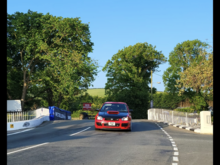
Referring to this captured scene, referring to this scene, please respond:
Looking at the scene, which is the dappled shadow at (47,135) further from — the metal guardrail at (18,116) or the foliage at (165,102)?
the foliage at (165,102)

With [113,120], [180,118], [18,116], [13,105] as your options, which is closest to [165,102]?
[13,105]

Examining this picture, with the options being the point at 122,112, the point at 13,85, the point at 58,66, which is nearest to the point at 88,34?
the point at 58,66

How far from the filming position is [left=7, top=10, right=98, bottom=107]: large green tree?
1379 inches

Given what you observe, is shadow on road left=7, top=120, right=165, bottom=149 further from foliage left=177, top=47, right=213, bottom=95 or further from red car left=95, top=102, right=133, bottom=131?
foliage left=177, top=47, right=213, bottom=95

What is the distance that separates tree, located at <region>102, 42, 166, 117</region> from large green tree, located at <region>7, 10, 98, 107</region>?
78.5 ft

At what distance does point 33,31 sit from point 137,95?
3034 cm

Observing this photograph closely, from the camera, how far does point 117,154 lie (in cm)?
921

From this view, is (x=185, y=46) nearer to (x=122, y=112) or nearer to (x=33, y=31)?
(x=33, y=31)

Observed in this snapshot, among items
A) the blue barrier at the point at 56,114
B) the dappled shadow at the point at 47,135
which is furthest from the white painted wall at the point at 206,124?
the blue barrier at the point at 56,114

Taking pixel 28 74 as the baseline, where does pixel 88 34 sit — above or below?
above

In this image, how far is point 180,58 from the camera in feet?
211

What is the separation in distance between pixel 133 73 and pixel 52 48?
32211 mm
